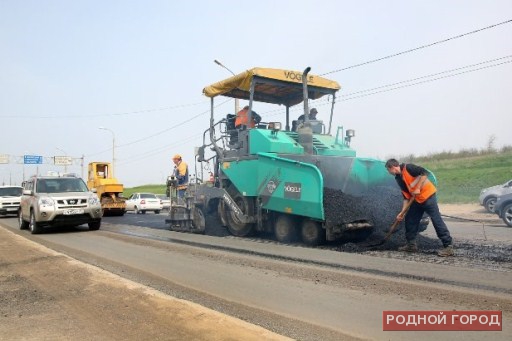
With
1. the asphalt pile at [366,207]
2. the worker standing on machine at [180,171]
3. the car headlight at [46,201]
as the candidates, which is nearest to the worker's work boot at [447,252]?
the asphalt pile at [366,207]

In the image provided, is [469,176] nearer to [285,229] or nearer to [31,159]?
[285,229]

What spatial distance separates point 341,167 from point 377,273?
323cm

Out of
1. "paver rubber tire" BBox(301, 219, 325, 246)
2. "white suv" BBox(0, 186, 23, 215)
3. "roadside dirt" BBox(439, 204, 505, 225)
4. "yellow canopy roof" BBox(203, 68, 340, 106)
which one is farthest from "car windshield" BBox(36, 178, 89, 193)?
"roadside dirt" BBox(439, 204, 505, 225)

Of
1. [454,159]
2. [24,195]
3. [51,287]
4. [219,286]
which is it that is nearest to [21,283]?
[51,287]

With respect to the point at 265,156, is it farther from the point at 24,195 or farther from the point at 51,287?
the point at 24,195

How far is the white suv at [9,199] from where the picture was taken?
23.4 m

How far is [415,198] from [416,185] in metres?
0.21

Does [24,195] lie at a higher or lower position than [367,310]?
higher

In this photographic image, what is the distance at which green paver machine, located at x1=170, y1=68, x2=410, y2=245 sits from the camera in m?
7.97

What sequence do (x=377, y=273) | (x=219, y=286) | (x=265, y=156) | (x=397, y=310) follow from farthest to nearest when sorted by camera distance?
(x=265, y=156) → (x=377, y=273) → (x=219, y=286) → (x=397, y=310)

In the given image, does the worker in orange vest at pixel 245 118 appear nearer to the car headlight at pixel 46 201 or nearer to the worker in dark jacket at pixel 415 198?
the worker in dark jacket at pixel 415 198

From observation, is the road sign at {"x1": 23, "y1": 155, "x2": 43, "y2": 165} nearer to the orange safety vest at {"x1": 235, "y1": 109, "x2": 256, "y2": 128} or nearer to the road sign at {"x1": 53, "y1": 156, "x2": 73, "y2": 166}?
the road sign at {"x1": 53, "y1": 156, "x2": 73, "y2": 166}

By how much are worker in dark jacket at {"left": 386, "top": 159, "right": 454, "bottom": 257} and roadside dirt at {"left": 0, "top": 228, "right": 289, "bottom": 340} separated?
4.19 metres

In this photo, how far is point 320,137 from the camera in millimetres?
9891
